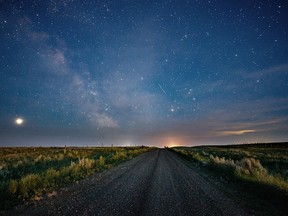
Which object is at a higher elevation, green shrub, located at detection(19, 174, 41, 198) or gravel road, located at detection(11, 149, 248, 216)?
green shrub, located at detection(19, 174, 41, 198)

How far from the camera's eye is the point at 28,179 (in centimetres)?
952

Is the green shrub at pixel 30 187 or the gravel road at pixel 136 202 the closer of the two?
the gravel road at pixel 136 202

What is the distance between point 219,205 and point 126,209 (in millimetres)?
2699

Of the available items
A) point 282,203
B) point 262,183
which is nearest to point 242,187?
point 262,183

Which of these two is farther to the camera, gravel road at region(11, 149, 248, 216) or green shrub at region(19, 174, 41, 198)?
green shrub at region(19, 174, 41, 198)

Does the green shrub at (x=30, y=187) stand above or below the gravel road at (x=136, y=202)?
above

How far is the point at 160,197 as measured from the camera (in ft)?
24.6

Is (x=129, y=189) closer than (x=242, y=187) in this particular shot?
Yes

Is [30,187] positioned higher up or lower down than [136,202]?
higher up

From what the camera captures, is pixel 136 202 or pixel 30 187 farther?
pixel 30 187

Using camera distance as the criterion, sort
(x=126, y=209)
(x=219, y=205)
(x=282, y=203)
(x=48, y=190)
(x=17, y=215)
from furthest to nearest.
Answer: (x=48, y=190)
(x=282, y=203)
(x=219, y=205)
(x=126, y=209)
(x=17, y=215)

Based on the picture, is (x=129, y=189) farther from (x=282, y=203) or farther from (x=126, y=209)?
(x=282, y=203)

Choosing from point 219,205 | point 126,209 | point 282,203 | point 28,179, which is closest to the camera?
point 126,209

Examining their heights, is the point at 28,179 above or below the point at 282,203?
above
